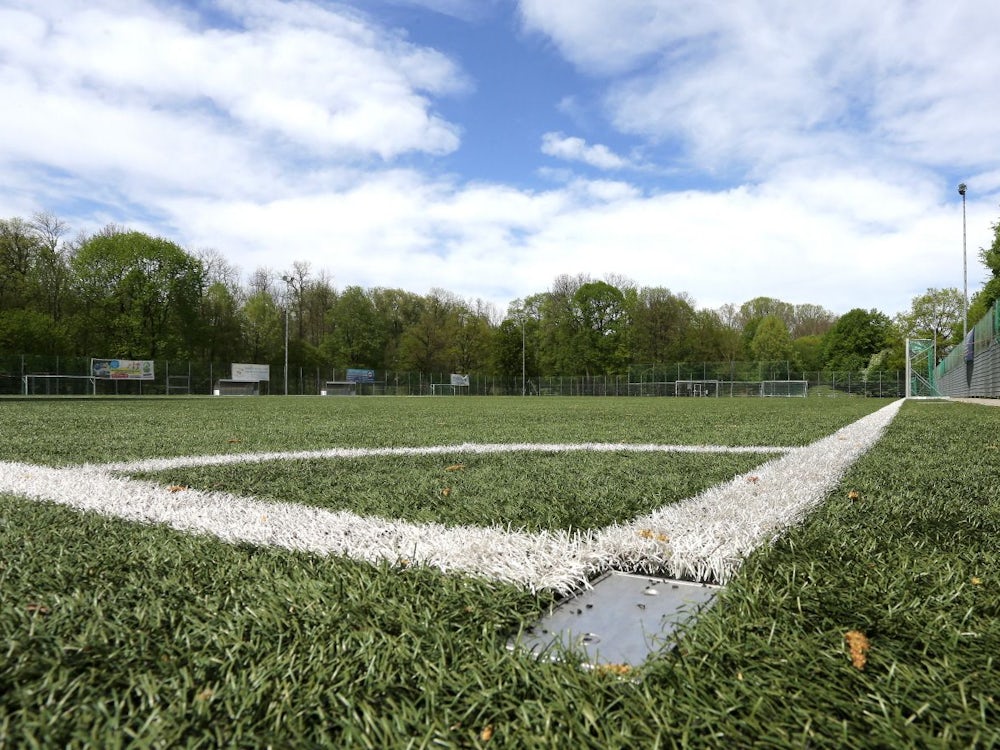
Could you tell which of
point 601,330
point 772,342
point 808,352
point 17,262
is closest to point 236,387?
point 17,262

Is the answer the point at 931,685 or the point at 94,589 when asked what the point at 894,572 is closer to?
the point at 931,685

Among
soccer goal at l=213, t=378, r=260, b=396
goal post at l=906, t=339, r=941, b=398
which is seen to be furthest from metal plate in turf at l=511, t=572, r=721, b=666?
soccer goal at l=213, t=378, r=260, b=396

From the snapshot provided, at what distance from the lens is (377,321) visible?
4953cm

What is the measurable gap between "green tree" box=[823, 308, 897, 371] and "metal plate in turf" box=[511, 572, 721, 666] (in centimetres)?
5789

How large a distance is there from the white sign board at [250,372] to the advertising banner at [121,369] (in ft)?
20.3

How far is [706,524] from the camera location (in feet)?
5.89

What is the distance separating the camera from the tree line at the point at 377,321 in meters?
33.8

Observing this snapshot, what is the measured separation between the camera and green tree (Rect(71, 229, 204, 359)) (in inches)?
1357

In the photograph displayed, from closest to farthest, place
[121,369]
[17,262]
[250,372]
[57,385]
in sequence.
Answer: [57,385]
[121,369]
[17,262]
[250,372]

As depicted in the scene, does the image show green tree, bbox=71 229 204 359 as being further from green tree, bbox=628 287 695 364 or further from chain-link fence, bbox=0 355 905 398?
green tree, bbox=628 287 695 364

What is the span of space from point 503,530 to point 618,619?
2.14 feet

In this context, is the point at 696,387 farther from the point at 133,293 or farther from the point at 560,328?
the point at 133,293

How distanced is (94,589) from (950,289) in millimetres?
59370

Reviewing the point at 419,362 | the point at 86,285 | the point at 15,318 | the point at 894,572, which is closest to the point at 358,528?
the point at 894,572
